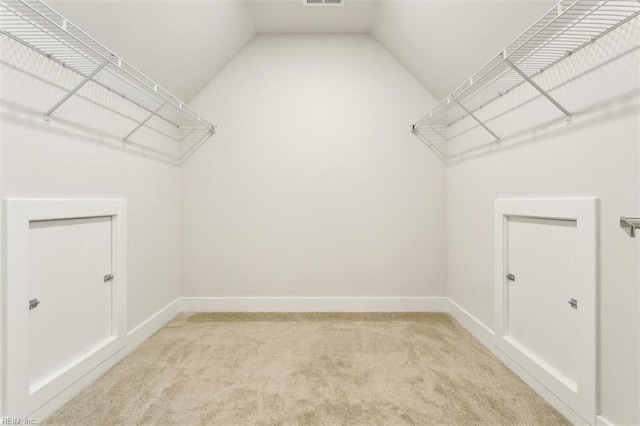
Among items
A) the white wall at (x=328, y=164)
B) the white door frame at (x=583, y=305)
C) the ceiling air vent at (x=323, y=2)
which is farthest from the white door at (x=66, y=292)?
the white door frame at (x=583, y=305)

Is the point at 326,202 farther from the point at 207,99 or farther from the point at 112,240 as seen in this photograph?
the point at 112,240

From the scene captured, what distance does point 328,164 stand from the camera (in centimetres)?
272

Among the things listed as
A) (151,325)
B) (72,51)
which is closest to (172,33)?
(72,51)

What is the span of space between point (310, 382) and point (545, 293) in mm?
1420

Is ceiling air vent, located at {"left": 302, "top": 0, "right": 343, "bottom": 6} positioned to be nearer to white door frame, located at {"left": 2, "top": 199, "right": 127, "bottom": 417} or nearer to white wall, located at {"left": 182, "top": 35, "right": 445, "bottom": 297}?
white wall, located at {"left": 182, "top": 35, "right": 445, "bottom": 297}

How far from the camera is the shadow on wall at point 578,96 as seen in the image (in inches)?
44.0

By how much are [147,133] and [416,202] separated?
242cm

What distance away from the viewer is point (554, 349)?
1486 millimetres

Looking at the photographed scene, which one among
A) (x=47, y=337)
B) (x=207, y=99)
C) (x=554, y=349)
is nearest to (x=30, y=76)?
(x=47, y=337)

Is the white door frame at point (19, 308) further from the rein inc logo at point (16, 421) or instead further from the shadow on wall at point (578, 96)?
the shadow on wall at point (578, 96)

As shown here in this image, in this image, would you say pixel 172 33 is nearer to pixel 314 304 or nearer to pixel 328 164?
pixel 328 164

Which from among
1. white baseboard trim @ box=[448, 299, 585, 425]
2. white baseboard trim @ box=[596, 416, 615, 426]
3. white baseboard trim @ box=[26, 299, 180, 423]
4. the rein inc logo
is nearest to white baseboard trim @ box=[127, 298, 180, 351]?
white baseboard trim @ box=[26, 299, 180, 423]

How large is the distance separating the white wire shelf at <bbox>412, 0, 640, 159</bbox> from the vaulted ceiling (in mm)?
199

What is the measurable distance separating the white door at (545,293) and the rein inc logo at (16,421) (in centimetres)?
253
